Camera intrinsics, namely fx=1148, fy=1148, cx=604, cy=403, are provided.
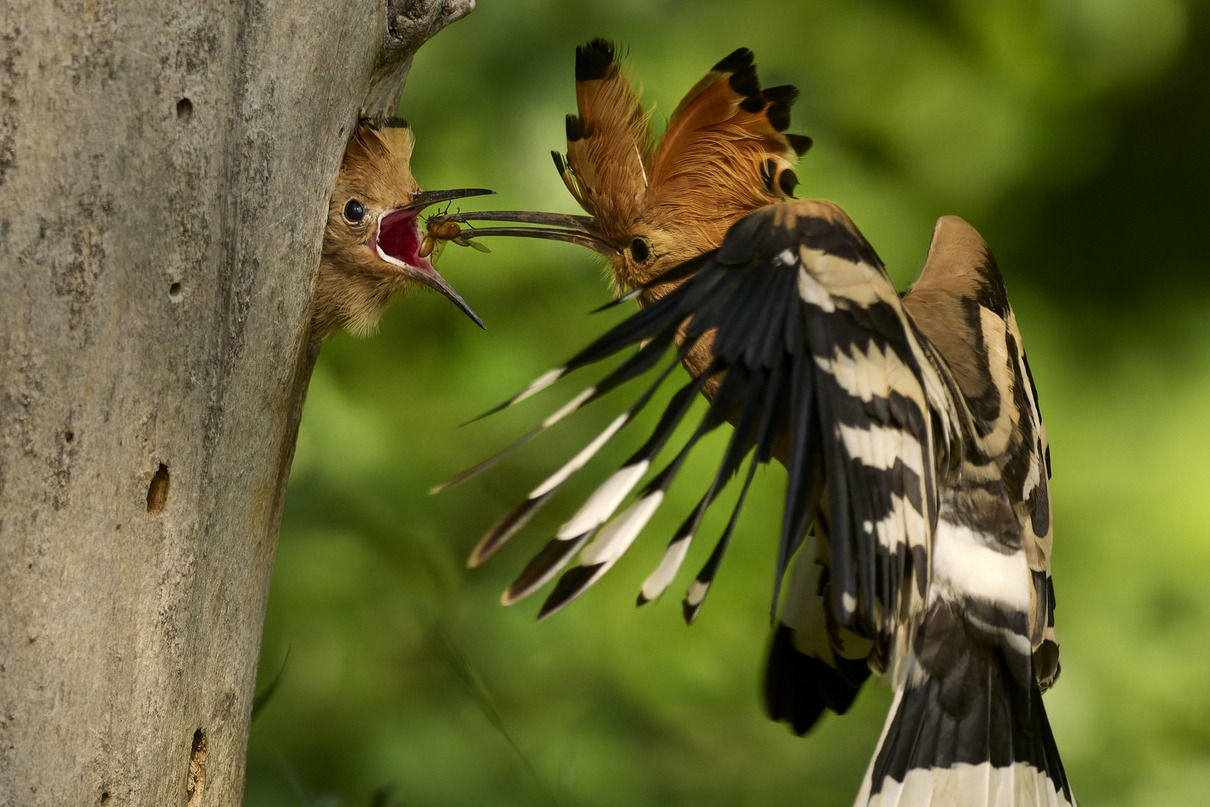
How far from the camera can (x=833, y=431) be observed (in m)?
0.87

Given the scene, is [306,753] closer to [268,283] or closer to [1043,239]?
[268,283]

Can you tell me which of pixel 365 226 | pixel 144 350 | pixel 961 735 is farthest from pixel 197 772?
pixel 961 735

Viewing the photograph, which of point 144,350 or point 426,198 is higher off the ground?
point 426,198

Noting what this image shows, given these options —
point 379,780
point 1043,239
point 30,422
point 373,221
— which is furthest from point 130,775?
point 1043,239

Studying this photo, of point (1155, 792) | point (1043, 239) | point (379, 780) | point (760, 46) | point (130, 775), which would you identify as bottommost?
point (130, 775)

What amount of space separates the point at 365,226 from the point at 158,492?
363 mm

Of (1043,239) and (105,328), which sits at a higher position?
(1043,239)

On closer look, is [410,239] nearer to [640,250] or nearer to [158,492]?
[640,250]

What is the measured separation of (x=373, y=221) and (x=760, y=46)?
1386 millimetres

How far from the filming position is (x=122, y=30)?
83cm

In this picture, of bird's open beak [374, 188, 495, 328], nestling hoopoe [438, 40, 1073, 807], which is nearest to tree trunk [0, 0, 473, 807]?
bird's open beak [374, 188, 495, 328]

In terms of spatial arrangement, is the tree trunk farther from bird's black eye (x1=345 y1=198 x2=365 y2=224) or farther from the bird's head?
the bird's head

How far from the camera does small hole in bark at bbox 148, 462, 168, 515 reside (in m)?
0.90

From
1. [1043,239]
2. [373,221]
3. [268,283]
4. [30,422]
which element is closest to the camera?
[30,422]
